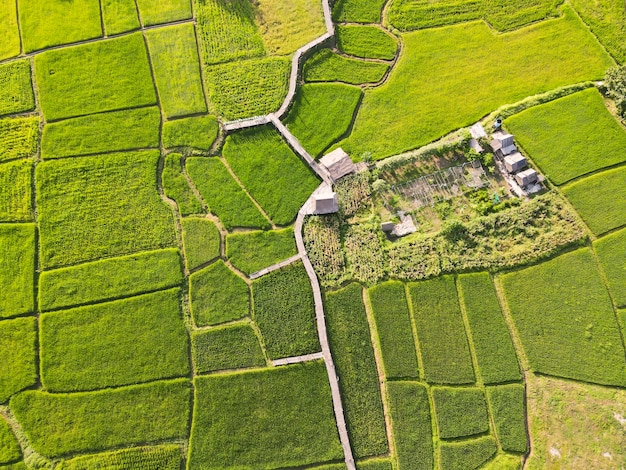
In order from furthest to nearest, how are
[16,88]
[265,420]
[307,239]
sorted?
[16,88] < [307,239] < [265,420]

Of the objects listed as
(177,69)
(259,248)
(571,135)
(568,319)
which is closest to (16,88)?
(177,69)

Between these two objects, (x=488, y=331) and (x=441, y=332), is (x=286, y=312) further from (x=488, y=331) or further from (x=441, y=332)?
(x=488, y=331)

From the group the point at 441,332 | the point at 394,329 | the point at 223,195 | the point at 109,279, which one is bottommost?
the point at 441,332

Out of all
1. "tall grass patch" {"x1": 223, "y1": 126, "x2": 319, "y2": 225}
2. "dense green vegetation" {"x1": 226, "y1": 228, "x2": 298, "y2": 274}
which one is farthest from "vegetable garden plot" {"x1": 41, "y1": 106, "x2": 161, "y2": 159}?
"dense green vegetation" {"x1": 226, "y1": 228, "x2": 298, "y2": 274}

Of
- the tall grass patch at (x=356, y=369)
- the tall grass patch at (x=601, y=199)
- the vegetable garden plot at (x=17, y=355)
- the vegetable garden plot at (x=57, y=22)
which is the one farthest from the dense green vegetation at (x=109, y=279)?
the tall grass patch at (x=601, y=199)

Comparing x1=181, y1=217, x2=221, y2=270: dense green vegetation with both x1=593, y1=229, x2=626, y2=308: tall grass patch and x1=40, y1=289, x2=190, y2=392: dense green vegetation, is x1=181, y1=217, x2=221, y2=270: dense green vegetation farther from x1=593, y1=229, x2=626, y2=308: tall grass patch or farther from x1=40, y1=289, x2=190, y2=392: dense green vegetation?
x1=593, y1=229, x2=626, y2=308: tall grass patch

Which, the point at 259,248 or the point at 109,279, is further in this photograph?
the point at 259,248
